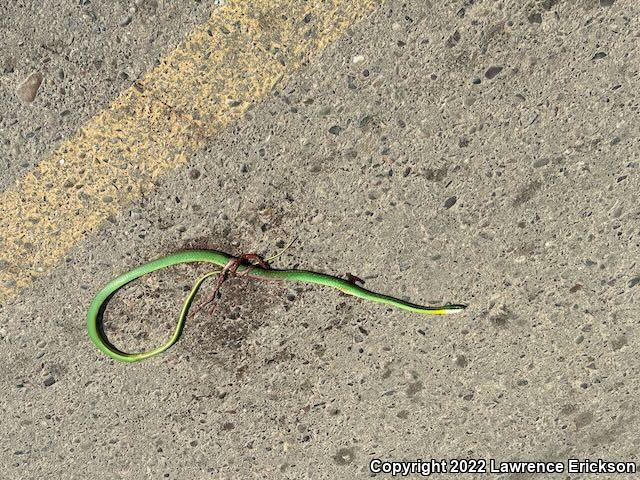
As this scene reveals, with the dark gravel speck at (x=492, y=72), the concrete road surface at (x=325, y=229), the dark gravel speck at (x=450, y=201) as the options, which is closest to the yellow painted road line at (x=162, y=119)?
the concrete road surface at (x=325, y=229)

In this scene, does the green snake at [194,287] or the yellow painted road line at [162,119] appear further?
the green snake at [194,287]

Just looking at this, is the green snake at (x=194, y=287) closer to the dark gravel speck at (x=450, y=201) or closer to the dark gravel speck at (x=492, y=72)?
the dark gravel speck at (x=450, y=201)

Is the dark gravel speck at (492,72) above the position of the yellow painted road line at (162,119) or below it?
above

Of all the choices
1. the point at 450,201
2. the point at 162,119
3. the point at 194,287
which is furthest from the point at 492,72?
the point at 194,287

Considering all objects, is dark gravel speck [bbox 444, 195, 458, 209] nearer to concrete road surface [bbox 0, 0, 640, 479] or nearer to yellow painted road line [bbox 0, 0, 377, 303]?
concrete road surface [bbox 0, 0, 640, 479]

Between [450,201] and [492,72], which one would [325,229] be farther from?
[492,72]

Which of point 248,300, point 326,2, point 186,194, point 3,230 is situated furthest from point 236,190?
point 3,230

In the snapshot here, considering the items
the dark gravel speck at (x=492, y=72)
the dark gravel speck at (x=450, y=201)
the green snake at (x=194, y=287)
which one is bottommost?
the green snake at (x=194, y=287)
